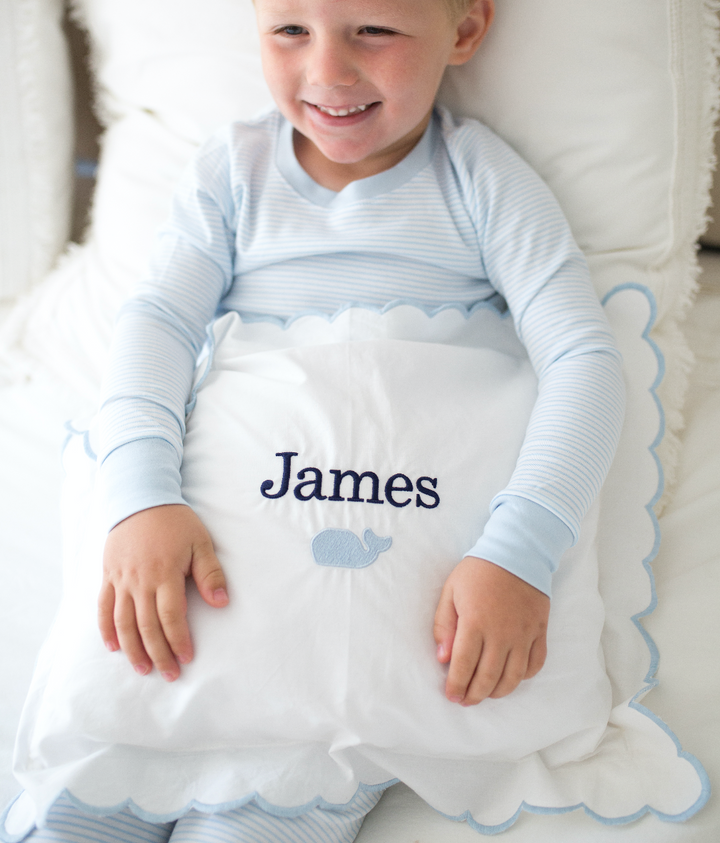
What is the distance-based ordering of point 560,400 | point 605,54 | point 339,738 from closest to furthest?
point 339,738, point 560,400, point 605,54

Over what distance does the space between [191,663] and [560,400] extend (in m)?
0.42

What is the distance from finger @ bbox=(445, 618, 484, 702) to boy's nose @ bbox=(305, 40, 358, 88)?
525 mm

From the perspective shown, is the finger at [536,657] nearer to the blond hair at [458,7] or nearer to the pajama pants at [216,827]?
the pajama pants at [216,827]

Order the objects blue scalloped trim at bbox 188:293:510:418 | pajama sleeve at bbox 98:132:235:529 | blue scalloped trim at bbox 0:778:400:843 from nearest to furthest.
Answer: blue scalloped trim at bbox 0:778:400:843 < pajama sleeve at bbox 98:132:235:529 < blue scalloped trim at bbox 188:293:510:418

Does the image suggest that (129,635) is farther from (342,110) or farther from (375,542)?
(342,110)

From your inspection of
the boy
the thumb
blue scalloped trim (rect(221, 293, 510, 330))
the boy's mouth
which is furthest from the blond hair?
the thumb

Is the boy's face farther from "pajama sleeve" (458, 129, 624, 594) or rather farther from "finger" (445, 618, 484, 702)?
"finger" (445, 618, 484, 702)

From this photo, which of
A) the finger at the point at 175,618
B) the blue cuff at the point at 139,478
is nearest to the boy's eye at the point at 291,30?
the blue cuff at the point at 139,478

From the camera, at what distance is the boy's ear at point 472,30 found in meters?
0.83

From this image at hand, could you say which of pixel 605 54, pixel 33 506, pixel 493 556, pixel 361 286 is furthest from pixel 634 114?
pixel 33 506

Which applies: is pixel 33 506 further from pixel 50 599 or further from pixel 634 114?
pixel 634 114

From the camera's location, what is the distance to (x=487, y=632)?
630 mm

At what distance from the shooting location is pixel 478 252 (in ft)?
2.81

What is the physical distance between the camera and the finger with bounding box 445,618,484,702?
618 millimetres
